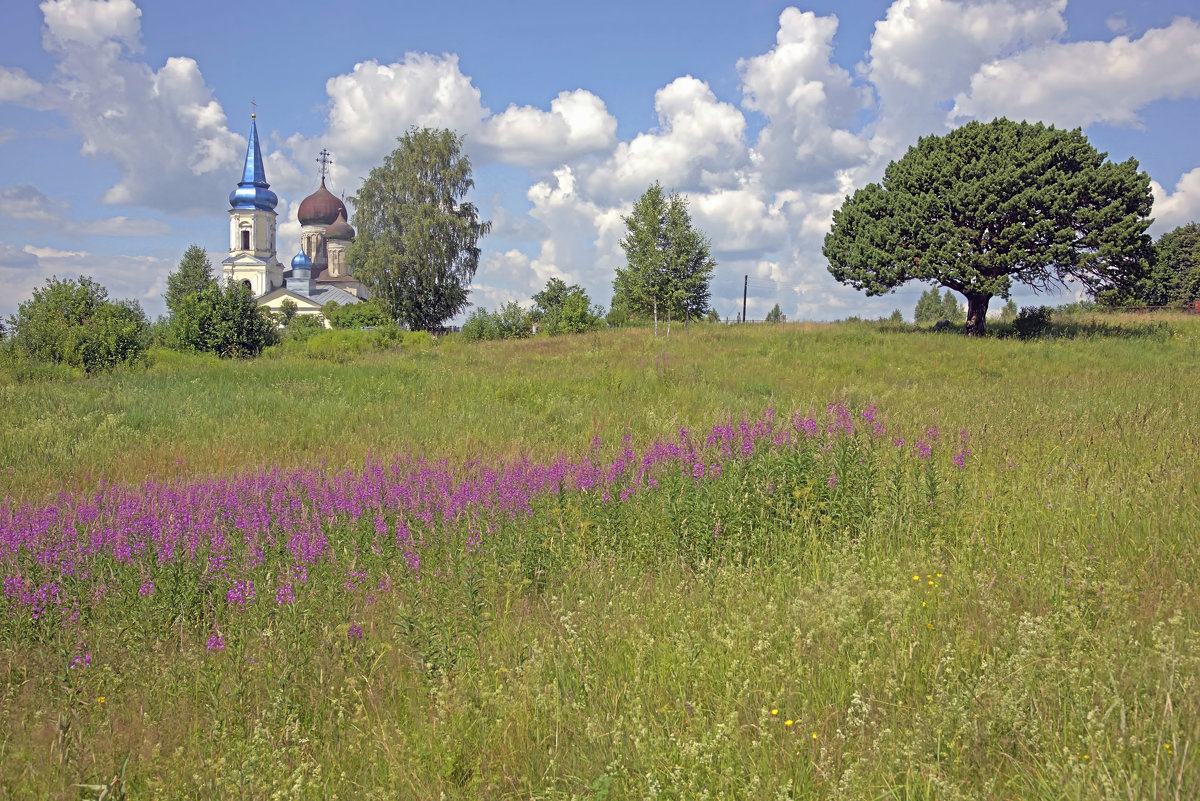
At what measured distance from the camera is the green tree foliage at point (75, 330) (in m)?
22.0

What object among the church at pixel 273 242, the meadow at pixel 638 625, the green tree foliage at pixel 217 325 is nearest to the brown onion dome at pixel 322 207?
the church at pixel 273 242

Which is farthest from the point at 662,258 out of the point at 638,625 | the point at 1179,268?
the point at 1179,268

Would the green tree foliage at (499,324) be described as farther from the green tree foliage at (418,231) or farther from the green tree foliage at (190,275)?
the green tree foliage at (190,275)

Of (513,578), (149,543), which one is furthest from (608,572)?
(149,543)

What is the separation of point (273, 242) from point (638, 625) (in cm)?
10582

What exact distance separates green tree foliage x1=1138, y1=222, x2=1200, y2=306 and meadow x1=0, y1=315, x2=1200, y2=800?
61.6 meters

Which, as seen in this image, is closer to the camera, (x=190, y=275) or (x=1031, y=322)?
(x=1031, y=322)

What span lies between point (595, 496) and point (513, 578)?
50.9 inches

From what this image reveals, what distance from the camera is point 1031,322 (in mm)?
28734

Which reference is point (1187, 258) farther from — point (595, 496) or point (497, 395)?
point (595, 496)

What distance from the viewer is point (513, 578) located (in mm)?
3967

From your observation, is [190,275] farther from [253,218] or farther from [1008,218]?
[1008,218]

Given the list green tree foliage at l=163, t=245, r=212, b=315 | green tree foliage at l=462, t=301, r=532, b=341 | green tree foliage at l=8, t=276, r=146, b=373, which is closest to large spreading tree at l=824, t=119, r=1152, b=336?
green tree foliage at l=462, t=301, r=532, b=341

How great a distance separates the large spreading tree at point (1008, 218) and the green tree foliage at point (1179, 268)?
33977 mm
